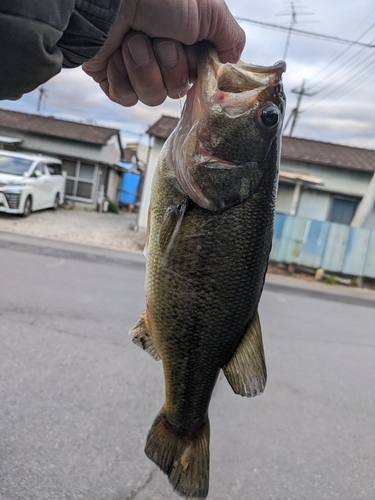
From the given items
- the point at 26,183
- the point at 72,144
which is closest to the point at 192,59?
the point at 26,183

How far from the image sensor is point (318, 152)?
54.9 ft

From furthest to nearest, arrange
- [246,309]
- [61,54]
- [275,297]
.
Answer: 1. [275,297]
2. [246,309]
3. [61,54]

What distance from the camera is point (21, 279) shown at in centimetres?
676

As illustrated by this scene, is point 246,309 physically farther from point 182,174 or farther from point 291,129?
point 291,129

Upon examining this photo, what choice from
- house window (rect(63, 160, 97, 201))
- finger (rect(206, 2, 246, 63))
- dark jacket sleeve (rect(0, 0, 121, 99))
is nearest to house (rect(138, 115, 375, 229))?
house window (rect(63, 160, 97, 201))

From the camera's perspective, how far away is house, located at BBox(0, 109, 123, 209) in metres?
20.2

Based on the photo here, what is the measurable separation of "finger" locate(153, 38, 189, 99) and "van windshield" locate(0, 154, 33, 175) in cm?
1316

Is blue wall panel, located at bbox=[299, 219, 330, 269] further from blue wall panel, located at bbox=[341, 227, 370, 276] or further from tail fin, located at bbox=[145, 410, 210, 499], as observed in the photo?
tail fin, located at bbox=[145, 410, 210, 499]

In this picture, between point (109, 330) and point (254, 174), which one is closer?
point (254, 174)

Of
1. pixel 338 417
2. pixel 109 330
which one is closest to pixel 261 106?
pixel 338 417

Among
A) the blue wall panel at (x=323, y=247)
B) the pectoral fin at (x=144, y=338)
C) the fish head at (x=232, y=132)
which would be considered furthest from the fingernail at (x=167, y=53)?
the blue wall panel at (x=323, y=247)

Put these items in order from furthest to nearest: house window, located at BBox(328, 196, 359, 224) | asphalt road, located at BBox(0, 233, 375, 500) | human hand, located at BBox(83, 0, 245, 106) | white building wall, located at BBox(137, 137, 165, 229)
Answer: house window, located at BBox(328, 196, 359, 224) < white building wall, located at BBox(137, 137, 165, 229) < asphalt road, located at BBox(0, 233, 375, 500) < human hand, located at BBox(83, 0, 245, 106)

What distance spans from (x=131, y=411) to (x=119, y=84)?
2812 millimetres

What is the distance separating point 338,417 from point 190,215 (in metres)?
3.51
